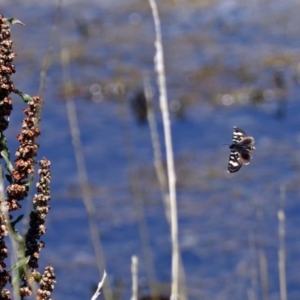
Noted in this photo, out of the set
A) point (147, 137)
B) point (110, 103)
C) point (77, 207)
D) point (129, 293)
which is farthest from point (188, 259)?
point (110, 103)

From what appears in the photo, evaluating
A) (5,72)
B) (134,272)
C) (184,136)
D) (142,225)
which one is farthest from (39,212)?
(184,136)

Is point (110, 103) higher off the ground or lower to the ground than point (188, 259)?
higher

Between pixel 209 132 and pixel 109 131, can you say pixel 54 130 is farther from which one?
pixel 209 132

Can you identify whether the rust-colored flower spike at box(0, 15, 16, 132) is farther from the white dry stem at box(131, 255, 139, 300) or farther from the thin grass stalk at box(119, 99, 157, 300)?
the thin grass stalk at box(119, 99, 157, 300)

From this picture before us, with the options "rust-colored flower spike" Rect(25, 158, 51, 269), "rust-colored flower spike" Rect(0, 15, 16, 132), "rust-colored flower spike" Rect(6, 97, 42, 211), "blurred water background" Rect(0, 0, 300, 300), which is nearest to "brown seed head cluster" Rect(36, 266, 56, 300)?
"rust-colored flower spike" Rect(25, 158, 51, 269)

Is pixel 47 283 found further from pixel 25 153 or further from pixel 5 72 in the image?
pixel 5 72

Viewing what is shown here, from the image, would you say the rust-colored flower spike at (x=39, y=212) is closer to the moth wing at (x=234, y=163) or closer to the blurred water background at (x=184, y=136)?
the moth wing at (x=234, y=163)
